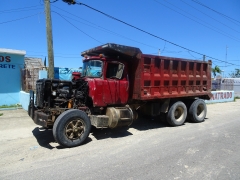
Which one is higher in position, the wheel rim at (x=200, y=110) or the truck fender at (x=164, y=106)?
the truck fender at (x=164, y=106)

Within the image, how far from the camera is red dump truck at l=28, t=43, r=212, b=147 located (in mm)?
5360

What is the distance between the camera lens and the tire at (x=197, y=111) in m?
8.38

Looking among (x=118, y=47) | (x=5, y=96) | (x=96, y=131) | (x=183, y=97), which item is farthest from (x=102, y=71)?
(x=5, y=96)

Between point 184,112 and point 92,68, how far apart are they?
13.9 feet

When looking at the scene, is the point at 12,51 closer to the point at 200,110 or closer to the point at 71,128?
the point at 71,128

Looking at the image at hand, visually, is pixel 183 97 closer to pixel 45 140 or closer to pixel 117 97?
pixel 117 97

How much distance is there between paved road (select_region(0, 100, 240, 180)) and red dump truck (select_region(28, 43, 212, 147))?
1.80 feet

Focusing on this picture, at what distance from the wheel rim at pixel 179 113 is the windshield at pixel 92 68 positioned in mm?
3765

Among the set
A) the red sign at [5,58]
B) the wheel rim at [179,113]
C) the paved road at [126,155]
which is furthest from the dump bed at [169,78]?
the red sign at [5,58]

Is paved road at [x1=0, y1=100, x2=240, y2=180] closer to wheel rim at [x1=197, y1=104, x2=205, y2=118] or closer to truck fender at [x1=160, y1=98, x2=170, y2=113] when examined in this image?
truck fender at [x1=160, y1=98, x2=170, y2=113]

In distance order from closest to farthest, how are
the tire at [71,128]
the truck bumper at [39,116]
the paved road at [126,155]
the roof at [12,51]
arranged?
1. the paved road at [126,155]
2. the tire at [71,128]
3. the truck bumper at [39,116]
4. the roof at [12,51]

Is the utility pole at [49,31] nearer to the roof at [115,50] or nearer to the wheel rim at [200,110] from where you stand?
the roof at [115,50]

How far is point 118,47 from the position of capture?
6.07 metres

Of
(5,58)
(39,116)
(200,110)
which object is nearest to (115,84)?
(39,116)
